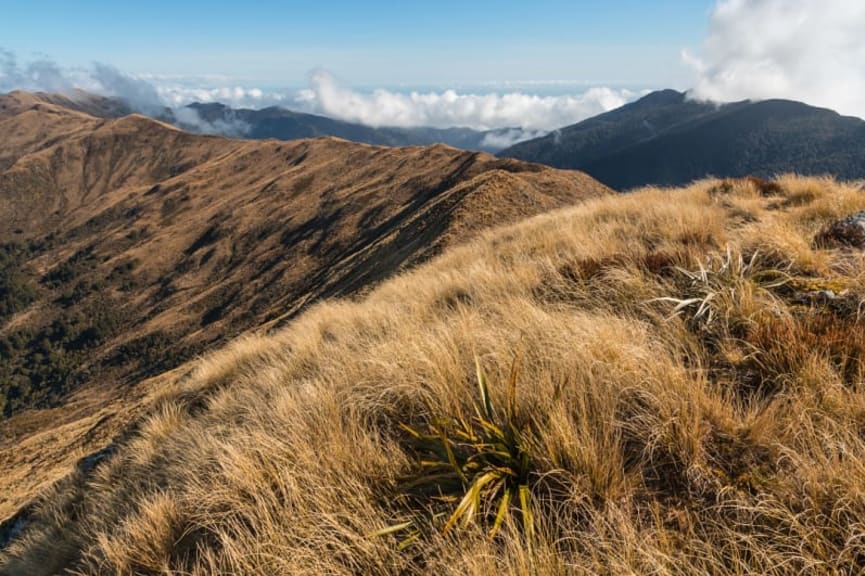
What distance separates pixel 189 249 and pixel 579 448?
117128 millimetres

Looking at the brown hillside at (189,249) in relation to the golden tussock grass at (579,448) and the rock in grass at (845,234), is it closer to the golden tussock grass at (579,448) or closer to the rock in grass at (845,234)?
the rock in grass at (845,234)

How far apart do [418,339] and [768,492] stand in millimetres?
3034

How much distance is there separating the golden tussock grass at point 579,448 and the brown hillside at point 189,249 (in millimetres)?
14917

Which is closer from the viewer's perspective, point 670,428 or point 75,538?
point 670,428

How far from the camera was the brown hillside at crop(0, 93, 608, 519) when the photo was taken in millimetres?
25500

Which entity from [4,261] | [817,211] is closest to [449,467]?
[817,211]

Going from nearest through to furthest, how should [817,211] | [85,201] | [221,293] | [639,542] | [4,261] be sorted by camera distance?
[639,542]
[817,211]
[221,293]
[4,261]
[85,201]

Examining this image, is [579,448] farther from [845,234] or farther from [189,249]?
[189,249]

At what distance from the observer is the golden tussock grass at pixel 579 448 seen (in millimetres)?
2102

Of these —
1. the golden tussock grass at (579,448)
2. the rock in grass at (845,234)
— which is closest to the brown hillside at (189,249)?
the rock in grass at (845,234)

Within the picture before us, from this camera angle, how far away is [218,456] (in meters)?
3.50

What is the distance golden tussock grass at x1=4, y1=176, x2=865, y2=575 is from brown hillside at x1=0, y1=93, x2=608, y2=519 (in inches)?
587

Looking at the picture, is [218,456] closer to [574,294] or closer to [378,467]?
[378,467]

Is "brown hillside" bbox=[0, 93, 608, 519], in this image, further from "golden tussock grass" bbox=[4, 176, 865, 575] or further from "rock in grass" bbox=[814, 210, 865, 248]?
"golden tussock grass" bbox=[4, 176, 865, 575]
